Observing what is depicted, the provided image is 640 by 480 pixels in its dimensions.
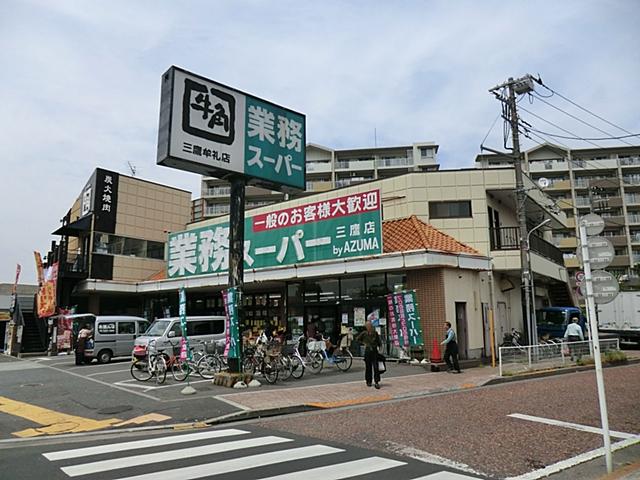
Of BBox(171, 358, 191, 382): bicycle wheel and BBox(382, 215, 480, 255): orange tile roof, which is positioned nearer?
BBox(171, 358, 191, 382): bicycle wheel

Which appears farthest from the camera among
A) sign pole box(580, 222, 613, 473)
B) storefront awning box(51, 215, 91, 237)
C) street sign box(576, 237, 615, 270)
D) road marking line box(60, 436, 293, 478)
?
storefront awning box(51, 215, 91, 237)

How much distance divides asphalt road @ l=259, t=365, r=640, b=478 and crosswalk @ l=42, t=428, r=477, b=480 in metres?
0.65

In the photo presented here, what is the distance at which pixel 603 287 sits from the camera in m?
6.09

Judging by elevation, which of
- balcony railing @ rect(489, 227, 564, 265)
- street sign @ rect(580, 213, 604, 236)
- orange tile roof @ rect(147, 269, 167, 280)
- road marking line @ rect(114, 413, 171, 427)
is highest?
balcony railing @ rect(489, 227, 564, 265)

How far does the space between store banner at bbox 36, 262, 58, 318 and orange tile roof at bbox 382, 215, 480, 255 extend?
18172 mm

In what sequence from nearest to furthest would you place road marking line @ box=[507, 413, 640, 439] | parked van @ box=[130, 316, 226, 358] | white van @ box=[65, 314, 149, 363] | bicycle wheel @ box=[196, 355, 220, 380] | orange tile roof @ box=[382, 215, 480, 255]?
road marking line @ box=[507, 413, 640, 439]
bicycle wheel @ box=[196, 355, 220, 380]
parked van @ box=[130, 316, 226, 358]
orange tile roof @ box=[382, 215, 480, 255]
white van @ box=[65, 314, 149, 363]

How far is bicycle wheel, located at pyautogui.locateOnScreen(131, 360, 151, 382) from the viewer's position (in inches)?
580

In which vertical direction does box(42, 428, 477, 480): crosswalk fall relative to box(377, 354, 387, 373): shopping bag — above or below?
below

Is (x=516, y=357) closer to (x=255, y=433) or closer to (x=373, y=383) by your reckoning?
(x=373, y=383)

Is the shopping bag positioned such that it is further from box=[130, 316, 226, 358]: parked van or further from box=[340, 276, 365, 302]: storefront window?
box=[130, 316, 226, 358]: parked van

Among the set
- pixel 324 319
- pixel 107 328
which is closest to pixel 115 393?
pixel 324 319

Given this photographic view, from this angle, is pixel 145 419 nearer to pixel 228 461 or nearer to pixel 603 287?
pixel 228 461

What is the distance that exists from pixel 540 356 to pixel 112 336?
17.0m

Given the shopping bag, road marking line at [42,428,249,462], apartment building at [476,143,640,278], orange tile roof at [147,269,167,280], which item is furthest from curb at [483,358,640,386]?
apartment building at [476,143,640,278]
